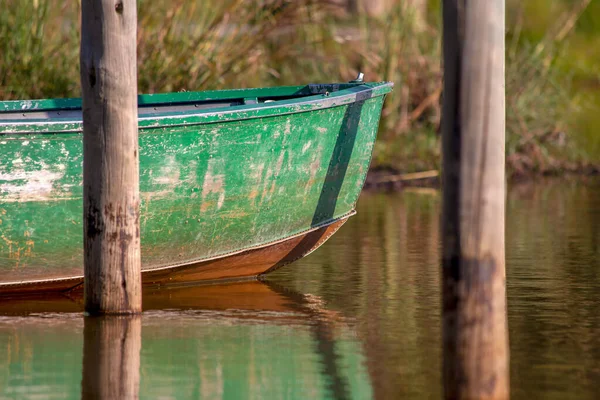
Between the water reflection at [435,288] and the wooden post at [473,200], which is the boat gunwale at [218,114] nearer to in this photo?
the water reflection at [435,288]

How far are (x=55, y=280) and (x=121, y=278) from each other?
128 centimetres

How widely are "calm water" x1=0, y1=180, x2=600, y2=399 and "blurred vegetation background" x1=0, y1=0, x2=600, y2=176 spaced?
380 centimetres

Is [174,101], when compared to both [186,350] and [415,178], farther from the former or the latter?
[415,178]

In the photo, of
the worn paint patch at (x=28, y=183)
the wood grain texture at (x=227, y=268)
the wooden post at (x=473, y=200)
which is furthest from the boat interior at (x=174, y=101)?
the wooden post at (x=473, y=200)

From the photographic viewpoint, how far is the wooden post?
207 inches

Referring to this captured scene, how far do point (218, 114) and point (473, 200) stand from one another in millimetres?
3596

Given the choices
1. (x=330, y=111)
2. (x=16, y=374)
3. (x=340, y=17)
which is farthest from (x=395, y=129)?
(x=16, y=374)

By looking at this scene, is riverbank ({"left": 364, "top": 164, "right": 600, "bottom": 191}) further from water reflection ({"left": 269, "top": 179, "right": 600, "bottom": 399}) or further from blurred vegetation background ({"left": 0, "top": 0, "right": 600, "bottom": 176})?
water reflection ({"left": 269, "top": 179, "right": 600, "bottom": 399})

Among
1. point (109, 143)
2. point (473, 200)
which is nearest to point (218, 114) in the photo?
point (109, 143)

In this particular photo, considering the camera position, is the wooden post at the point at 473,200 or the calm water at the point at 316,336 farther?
the calm water at the point at 316,336

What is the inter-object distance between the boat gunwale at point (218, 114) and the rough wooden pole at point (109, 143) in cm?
73

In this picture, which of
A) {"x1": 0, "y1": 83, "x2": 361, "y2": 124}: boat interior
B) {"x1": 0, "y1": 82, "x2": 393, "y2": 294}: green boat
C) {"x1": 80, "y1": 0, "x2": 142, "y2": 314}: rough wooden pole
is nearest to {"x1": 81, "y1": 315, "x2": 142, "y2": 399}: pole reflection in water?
{"x1": 80, "y1": 0, "x2": 142, "y2": 314}: rough wooden pole

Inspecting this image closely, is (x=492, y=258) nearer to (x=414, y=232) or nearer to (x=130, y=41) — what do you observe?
(x=130, y=41)

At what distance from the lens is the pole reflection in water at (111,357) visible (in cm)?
A: 608
